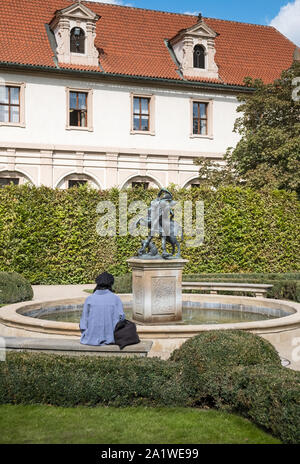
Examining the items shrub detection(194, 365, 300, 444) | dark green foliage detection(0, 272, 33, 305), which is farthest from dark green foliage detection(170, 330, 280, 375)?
dark green foliage detection(0, 272, 33, 305)

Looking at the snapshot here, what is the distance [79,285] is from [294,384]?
1579 cm

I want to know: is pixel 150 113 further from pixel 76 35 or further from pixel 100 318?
pixel 100 318

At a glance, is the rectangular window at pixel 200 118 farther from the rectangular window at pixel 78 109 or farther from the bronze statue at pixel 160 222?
the bronze statue at pixel 160 222

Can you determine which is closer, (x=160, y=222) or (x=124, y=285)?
(x=160, y=222)

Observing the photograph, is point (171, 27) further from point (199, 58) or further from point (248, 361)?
point (248, 361)

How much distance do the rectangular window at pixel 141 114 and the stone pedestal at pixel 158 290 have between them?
20.0 meters

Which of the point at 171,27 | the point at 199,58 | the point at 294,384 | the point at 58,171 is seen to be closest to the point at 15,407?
the point at 294,384

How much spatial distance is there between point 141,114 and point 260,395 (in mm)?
24996

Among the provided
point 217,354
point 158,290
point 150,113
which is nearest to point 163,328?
point 158,290

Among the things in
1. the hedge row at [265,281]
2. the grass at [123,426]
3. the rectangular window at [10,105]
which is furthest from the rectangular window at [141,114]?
the grass at [123,426]

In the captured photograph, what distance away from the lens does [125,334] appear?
280 inches

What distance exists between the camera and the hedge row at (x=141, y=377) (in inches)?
243

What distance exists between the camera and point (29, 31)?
29.0m

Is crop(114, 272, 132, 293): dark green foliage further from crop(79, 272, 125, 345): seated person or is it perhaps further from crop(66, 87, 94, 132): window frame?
crop(66, 87, 94, 132): window frame
